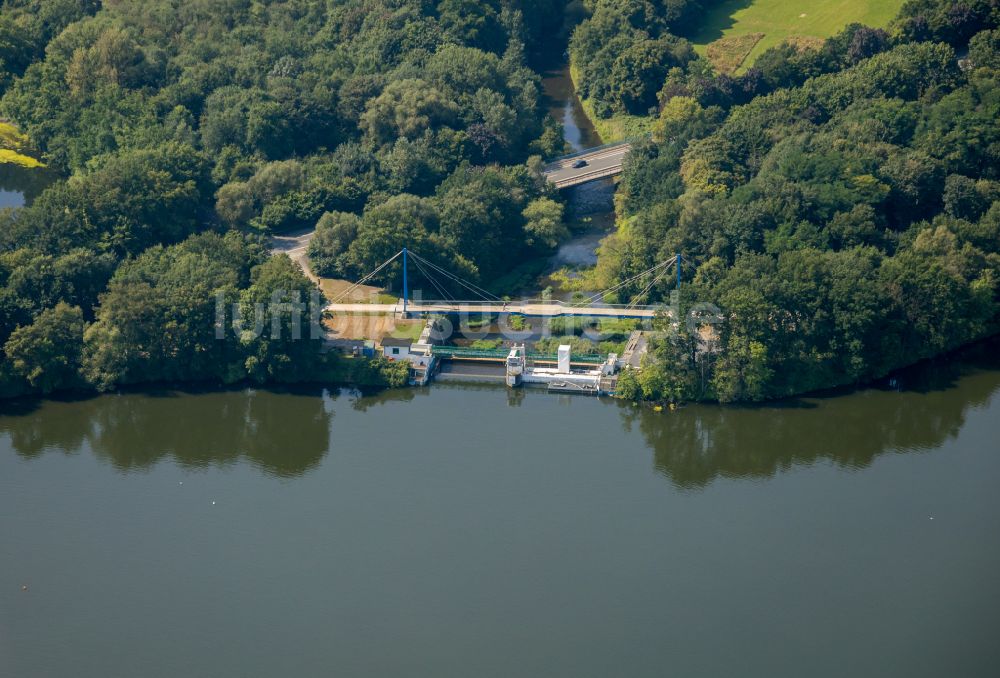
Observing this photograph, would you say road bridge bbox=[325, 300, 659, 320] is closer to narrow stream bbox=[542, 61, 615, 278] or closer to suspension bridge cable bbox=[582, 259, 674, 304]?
suspension bridge cable bbox=[582, 259, 674, 304]

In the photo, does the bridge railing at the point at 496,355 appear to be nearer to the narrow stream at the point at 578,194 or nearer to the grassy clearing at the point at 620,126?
the narrow stream at the point at 578,194

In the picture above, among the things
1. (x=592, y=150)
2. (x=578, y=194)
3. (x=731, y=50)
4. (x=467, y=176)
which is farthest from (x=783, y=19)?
(x=467, y=176)

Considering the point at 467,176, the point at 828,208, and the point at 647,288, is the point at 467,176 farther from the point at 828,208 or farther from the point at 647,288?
the point at 828,208

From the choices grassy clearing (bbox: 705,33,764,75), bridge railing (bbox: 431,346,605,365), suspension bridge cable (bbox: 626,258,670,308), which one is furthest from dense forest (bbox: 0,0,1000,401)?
bridge railing (bbox: 431,346,605,365)

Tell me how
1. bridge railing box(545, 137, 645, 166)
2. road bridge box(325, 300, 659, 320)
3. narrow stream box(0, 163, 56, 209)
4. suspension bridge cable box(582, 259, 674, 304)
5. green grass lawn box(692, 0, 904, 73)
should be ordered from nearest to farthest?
1. road bridge box(325, 300, 659, 320)
2. suspension bridge cable box(582, 259, 674, 304)
3. narrow stream box(0, 163, 56, 209)
4. bridge railing box(545, 137, 645, 166)
5. green grass lawn box(692, 0, 904, 73)

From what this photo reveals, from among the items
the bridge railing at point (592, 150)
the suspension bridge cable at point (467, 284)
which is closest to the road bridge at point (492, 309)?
the suspension bridge cable at point (467, 284)

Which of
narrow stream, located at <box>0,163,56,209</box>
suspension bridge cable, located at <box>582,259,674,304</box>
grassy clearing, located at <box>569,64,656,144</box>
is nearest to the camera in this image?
suspension bridge cable, located at <box>582,259,674,304</box>
